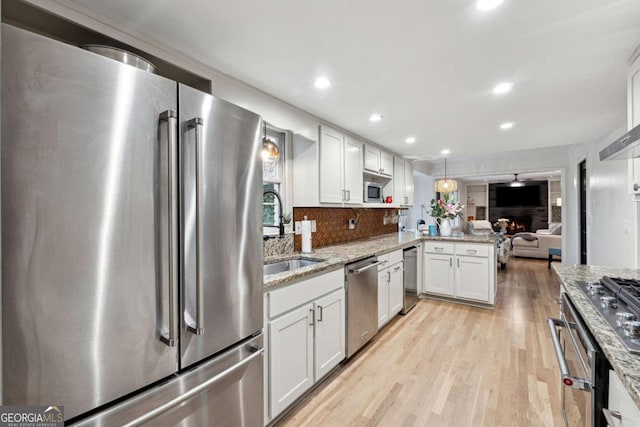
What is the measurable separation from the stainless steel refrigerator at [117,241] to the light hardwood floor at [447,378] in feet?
3.14

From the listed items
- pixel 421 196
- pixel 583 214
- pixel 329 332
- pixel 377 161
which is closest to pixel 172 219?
pixel 329 332

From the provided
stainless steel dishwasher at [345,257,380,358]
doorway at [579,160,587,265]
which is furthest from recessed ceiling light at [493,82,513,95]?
doorway at [579,160,587,265]

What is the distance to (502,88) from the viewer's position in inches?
88.8

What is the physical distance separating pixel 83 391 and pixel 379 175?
380 centimetres

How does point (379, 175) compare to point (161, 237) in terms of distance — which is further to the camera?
point (379, 175)

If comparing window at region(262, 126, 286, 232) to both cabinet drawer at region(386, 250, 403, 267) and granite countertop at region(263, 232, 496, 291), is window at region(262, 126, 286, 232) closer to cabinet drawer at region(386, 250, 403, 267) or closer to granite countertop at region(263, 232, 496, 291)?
granite countertop at region(263, 232, 496, 291)

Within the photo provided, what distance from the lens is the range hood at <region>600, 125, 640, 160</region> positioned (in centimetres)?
122

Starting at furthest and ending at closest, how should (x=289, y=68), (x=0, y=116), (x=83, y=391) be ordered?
(x=289, y=68) → (x=83, y=391) → (x=0, y=116)

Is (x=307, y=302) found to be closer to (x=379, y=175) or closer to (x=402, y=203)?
(x=379, y=175)

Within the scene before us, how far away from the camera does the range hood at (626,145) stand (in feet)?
3.99

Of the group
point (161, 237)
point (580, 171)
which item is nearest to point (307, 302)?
point (161, 237)

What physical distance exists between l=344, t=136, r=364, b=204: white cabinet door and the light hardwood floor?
5.06ft

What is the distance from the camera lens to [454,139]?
3.96m

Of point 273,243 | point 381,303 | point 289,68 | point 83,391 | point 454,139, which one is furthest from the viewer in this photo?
point 454,139
